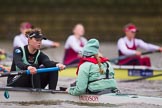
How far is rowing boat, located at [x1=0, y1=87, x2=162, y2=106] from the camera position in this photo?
9.05 meters

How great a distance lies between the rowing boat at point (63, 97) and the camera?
9047 mm

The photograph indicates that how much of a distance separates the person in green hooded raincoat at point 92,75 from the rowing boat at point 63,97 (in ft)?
0.33

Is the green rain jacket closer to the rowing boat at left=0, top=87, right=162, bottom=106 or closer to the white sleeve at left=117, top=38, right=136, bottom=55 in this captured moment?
the rowing boat at left=0, top=87, right=162, bottom=106

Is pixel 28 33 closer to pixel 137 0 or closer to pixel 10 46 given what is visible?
pixel 10 46

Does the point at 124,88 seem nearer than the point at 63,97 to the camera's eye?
No

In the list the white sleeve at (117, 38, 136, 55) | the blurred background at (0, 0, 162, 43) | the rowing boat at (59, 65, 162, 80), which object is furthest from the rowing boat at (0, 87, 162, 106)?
the blurred background at (0, 0, 162, 43)

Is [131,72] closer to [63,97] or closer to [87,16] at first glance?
[63,97]

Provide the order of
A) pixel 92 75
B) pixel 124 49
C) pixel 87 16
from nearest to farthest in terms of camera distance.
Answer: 1. pixel 92 75
2. pixel 124 49
3. pixel 87 16

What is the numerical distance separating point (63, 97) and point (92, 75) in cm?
55

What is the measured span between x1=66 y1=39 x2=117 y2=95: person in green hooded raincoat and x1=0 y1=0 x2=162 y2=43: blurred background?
520 inches

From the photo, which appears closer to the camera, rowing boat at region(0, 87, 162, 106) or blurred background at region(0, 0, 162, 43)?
rowing boat at region(0, 87, 162, 106)

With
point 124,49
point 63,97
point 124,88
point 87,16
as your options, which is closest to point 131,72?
point 124,49

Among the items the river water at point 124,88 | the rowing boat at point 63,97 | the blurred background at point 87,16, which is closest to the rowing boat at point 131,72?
the river water at point 124,88

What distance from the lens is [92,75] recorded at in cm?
923
